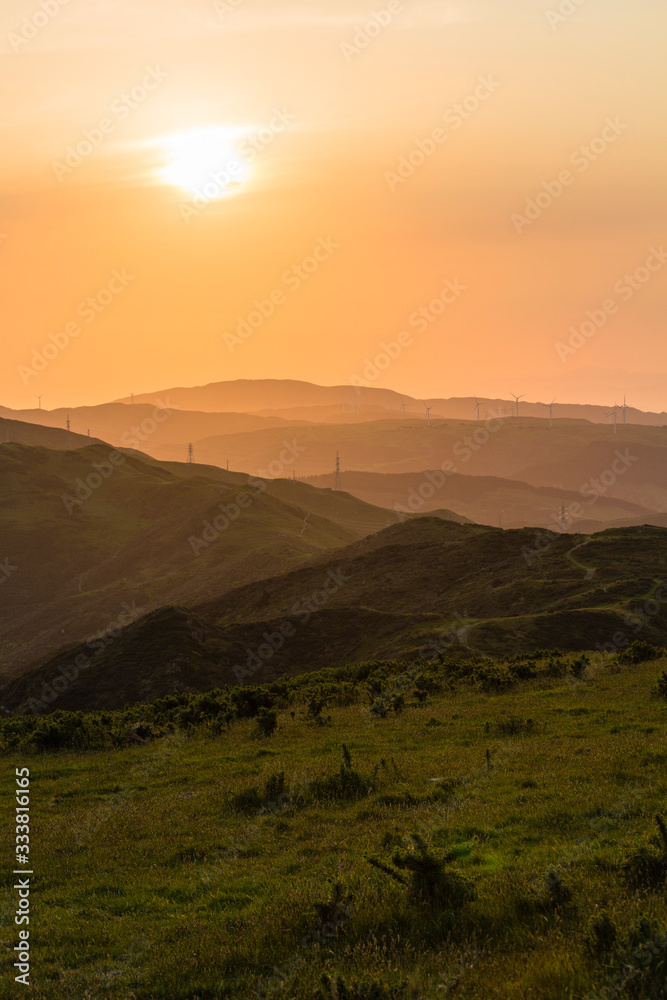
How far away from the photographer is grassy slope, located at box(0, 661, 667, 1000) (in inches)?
359

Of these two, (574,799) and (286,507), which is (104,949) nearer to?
(574,799)

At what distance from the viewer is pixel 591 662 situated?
109 ft

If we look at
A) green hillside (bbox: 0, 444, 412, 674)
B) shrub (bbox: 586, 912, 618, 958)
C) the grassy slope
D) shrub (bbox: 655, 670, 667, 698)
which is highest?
green hillside (bbox: 0, 444, 412, 674)

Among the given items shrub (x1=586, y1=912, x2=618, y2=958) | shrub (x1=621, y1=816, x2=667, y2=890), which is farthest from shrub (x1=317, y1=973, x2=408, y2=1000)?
shrub (x1=621, y1=816, x2=667, y2=890)

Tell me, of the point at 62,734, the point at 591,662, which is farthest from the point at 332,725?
the point at 591,662

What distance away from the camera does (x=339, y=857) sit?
13.4 metres

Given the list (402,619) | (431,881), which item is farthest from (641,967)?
(402,619)

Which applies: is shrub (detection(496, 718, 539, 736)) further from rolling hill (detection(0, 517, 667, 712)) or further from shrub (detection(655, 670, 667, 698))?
rolling hill (detection(0, 517, 667, 712))

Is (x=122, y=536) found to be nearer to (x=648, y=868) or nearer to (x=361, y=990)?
(x=648, y=868)

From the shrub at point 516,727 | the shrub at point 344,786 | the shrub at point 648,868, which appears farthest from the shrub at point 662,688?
the shrub at point 648,868

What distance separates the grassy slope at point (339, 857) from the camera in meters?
9.12

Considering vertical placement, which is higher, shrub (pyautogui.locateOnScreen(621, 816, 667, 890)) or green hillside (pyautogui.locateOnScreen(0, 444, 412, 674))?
green hillside (pyautogui.locateOnScreen(0, 444, 412, 674))

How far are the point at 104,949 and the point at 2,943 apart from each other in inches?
63.4

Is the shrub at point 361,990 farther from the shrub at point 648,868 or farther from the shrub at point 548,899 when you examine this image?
the shrub at point 648,868
